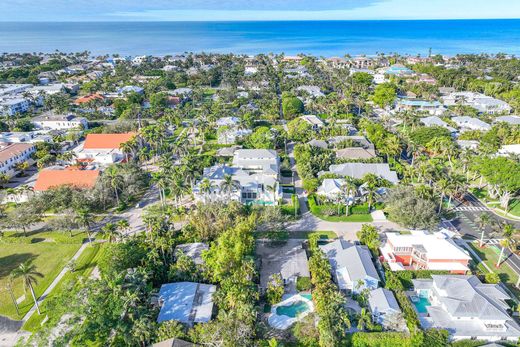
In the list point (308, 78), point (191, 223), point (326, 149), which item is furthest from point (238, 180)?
point (308, 78)

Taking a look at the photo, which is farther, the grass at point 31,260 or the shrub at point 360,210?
the shrub at point 360,210

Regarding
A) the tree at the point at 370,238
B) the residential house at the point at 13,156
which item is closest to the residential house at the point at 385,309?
the tree at the point at 370,238

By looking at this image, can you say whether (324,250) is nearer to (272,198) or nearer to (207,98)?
(272,198)

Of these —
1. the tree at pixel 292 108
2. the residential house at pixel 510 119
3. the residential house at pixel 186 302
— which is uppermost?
the tree at pixel 292 108

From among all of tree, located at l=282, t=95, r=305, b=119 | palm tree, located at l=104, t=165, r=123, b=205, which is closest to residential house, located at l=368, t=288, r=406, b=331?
palm tree, located at l=104, t=165, r=123, b=205

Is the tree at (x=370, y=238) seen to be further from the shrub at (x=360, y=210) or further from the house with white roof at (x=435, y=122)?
the house with white roof at (x=435, y=122)

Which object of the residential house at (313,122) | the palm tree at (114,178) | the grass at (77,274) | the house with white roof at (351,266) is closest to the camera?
the grass at (77,274)


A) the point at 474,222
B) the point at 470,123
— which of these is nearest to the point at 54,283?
the point at 474,222

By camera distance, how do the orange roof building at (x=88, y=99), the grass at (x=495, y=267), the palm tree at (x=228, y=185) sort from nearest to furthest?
the grass at (x=495, y=267), the palm tree at (x=228, y=185), the orange roof building at (x=88, y=99)

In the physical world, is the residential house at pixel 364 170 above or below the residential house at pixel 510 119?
below
